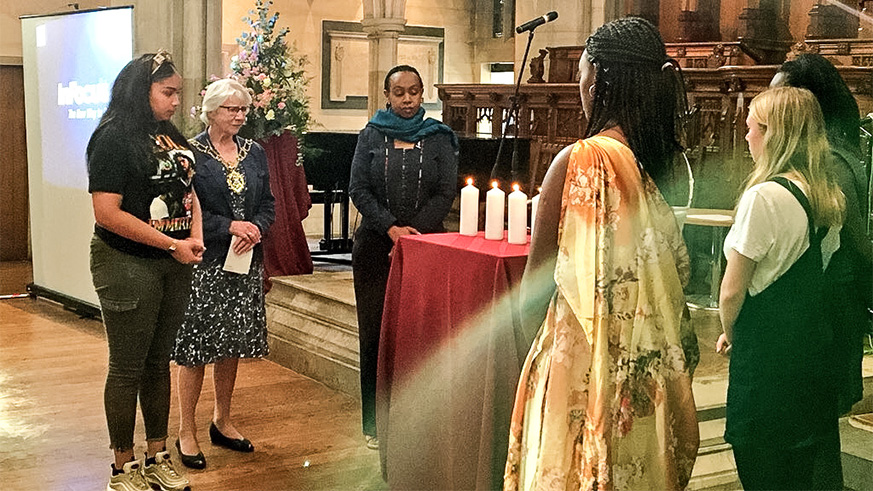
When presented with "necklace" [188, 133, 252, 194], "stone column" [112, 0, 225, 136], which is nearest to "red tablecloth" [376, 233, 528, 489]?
"necklace" [188, 133, 252, 194]

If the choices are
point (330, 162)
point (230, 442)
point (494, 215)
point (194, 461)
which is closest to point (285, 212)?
point (330, 162)

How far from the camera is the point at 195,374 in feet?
12.7

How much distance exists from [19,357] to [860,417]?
13.9 ft

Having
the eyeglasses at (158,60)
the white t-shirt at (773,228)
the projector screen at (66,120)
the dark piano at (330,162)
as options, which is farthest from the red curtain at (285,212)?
the white t-shirt at (773,228)

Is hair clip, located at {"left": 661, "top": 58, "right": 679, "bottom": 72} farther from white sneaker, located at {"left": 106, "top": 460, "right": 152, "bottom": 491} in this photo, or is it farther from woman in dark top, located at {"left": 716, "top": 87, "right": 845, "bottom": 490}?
white sneaker, located at {"left": 106, "top": 460, "right": 152, "bottom": 491}

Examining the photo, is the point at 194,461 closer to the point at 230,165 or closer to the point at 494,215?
the point at 230,165

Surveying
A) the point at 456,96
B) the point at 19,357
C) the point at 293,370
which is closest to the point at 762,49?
the point at 456,96

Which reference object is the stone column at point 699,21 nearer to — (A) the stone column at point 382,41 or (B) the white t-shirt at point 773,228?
(A) the stone column at point 382,41

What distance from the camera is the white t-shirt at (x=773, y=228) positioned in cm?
221

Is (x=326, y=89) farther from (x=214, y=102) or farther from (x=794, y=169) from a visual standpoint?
(x=794, y=169)

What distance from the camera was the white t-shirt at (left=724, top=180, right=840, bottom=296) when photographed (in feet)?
7.23

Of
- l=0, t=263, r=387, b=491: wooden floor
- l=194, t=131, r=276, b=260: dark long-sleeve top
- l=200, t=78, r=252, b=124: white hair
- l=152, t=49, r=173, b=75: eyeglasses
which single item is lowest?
l=0, t=263, r=387, b=491: wooden floor

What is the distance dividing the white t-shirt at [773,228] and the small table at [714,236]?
8.12 ft

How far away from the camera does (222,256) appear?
3857 millimetres
